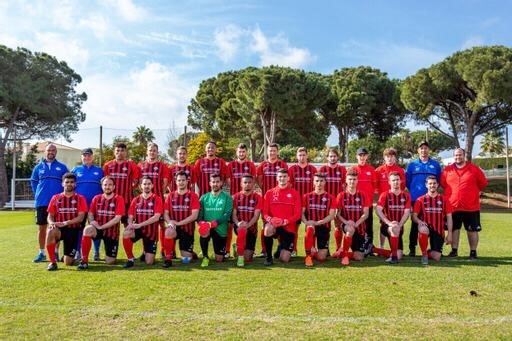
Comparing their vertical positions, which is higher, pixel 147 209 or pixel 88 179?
pixel 88 179

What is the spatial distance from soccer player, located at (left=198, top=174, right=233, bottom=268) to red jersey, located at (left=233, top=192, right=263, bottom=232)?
0.11 m

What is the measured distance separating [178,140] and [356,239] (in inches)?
686

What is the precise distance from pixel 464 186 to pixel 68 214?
19.2ft

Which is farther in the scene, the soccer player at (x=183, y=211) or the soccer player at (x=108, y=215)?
the soccer player at (x=183, y=211)

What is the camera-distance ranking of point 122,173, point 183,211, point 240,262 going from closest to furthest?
1. point 240,262
2. point 183,211
3. point 122,173

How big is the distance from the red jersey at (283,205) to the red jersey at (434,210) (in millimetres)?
1777

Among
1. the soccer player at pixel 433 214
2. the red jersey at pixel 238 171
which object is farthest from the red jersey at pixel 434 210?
the red jersey at pixel 238 171

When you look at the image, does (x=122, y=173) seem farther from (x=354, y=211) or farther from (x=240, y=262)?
(x=354, y=211)

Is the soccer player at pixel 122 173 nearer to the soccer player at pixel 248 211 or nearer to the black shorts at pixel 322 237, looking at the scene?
the soccer player at pixel 248 211

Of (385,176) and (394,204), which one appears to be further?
(385,176)

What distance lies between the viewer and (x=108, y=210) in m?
6.60

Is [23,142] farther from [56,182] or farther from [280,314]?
[280,314]

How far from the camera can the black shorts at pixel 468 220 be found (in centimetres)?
693

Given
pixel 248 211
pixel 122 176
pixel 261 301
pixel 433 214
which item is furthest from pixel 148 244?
pixel 433 214
